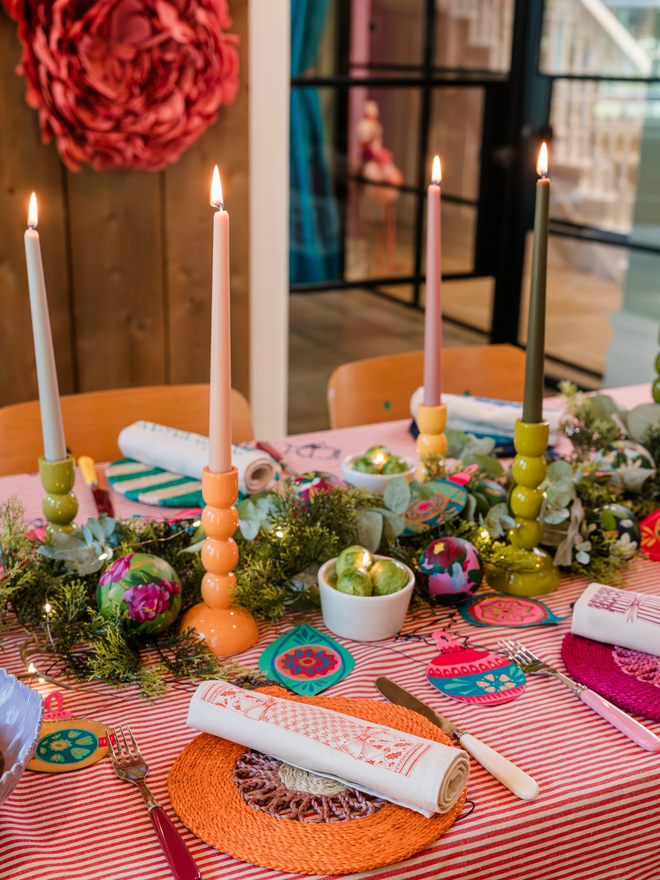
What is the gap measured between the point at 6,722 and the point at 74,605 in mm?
182

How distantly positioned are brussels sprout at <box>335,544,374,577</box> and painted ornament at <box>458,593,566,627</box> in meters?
0.13

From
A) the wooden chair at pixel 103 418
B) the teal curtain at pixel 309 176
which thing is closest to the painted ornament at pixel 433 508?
the wooden chair at pixel 103 418

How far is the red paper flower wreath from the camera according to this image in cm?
193

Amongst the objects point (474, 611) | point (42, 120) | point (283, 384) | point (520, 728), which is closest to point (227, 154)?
point (42, 120)

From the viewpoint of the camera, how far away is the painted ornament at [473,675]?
0.72 metres

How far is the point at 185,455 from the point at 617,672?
24.5 inches

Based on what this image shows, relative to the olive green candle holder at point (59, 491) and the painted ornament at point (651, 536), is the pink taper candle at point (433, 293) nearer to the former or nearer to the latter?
the painted ornament at point (651, 536)

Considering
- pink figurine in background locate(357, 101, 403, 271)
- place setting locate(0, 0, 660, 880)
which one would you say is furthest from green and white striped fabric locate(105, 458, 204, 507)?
pink figurine in background locate(357, 101, 403, 271)

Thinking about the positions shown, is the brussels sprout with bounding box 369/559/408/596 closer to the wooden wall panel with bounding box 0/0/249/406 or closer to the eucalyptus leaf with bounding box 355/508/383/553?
the eucalyptus leaf with bounding box 355/508/383/553

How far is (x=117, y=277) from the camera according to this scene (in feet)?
7.45

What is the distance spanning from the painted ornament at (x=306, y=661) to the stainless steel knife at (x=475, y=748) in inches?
1.7

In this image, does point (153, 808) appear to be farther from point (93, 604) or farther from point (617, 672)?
point (617, 672)

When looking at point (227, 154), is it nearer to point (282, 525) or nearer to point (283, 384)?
point (283, 384)

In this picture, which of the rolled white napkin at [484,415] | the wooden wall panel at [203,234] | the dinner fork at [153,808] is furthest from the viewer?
the wooden wall panel at [203,234]
